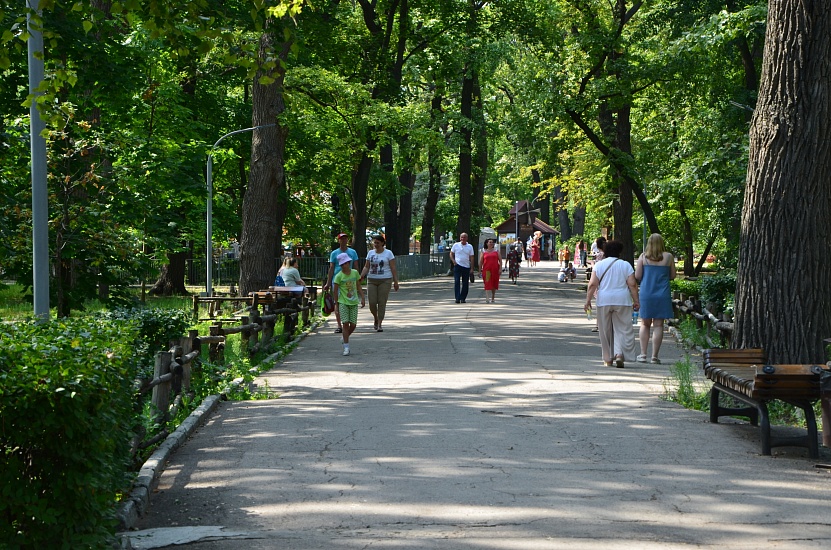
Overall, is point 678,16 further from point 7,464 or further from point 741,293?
point 7,464

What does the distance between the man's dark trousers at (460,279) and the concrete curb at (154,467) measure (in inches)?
676

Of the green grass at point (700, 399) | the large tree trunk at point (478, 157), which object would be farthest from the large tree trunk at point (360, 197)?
the green grass at point (700, 399)

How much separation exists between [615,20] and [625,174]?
531 centimetres

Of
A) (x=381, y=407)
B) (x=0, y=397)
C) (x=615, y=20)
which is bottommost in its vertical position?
(x=381, y=407)

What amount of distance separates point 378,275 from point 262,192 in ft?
16.1

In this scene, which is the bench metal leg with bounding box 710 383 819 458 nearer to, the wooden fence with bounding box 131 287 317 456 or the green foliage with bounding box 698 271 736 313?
the wooden fence with bounding box 131 287 317 456

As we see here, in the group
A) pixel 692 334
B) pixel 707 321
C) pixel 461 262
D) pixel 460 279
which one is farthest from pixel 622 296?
pixel 460 279

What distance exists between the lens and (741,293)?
10516 mm

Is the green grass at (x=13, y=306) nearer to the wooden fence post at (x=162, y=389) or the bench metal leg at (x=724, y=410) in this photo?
the wooden fence post at (x=162, y=389)

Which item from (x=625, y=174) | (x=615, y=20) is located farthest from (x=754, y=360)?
(x=615, y=20)

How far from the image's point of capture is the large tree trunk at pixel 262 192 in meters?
23.8

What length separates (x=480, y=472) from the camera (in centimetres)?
760

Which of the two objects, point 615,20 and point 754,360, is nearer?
point 754,360

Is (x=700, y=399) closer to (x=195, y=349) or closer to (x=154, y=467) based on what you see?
(x=195, y=349)
